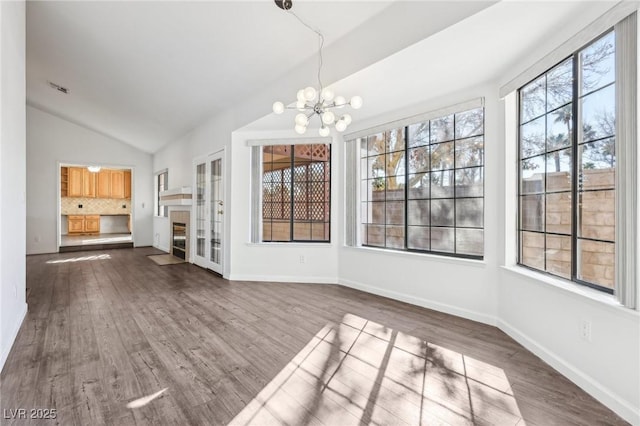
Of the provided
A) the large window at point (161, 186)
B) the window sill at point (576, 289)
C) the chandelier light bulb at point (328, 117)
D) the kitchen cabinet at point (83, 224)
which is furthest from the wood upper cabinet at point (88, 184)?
the window sill at point (576, 289)

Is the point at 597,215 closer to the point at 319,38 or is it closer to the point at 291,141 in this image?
the point at 319,38

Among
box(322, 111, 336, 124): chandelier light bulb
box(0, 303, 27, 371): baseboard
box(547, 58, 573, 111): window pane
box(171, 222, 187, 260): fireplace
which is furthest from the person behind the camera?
box(171, 222, 187, 260): fireplace

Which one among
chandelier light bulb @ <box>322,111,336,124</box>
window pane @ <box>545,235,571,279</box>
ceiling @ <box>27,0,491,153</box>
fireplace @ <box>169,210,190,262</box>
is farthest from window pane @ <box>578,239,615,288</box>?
fireplace @ <box>169,210,190,262</box>

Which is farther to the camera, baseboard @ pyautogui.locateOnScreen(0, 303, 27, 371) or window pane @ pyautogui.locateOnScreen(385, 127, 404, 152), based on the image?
window pane @ pyautogui.locateOnScreen(385, 127, 404, 152)

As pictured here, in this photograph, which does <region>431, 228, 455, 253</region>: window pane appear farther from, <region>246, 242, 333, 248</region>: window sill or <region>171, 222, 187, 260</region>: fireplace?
<region>171, 222, 187, 260</region>: fireplace

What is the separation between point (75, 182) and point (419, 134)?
438 inches

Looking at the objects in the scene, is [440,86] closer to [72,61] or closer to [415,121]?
[415,121]

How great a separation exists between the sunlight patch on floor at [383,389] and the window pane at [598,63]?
2.12 m

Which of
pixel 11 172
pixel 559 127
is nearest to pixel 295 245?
pixel 11 172

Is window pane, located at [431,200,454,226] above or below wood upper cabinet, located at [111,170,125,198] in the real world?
below

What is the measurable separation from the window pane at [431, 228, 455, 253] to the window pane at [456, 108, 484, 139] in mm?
1069

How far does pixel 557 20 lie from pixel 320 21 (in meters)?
1.84

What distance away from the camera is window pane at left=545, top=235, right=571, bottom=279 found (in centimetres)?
232

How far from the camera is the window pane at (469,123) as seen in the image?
3215 millimetres
